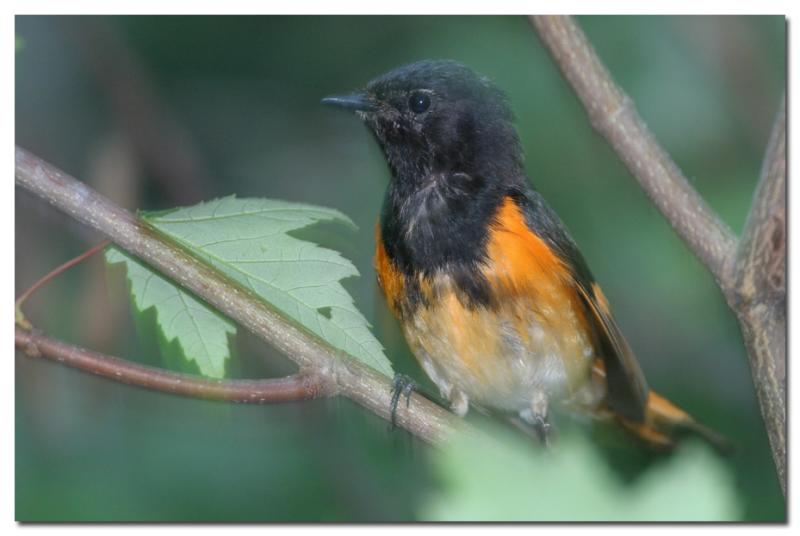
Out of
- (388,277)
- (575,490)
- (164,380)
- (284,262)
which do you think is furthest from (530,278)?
(575,490)

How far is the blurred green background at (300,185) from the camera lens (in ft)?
6.15

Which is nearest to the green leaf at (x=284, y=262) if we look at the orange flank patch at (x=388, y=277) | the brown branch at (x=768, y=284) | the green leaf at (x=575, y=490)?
the orange flank patch at (x=388, y=277)

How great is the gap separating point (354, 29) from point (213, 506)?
1046 mm

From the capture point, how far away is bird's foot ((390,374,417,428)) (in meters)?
1.56

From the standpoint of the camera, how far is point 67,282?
194 cm

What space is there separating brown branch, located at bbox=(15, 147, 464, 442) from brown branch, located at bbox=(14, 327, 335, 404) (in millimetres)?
65

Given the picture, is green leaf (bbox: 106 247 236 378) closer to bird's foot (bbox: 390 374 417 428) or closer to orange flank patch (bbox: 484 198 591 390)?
bird's foot (bbox: 390 374 417 428)

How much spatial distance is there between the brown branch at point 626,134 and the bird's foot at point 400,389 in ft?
1.79

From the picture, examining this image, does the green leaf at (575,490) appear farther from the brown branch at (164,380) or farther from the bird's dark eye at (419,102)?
the bird's dark eye at (419,102)

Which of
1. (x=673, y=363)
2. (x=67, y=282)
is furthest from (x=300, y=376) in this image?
(x=673, y=363)

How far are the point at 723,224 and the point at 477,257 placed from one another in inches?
24.1

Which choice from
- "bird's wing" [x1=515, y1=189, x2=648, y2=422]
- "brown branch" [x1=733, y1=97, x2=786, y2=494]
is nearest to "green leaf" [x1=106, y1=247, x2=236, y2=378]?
"bird's wing" [x1=515, y1=189, x2=648, y2=422]

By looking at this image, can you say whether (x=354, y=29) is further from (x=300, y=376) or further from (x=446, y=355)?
(x=300, y=376)
